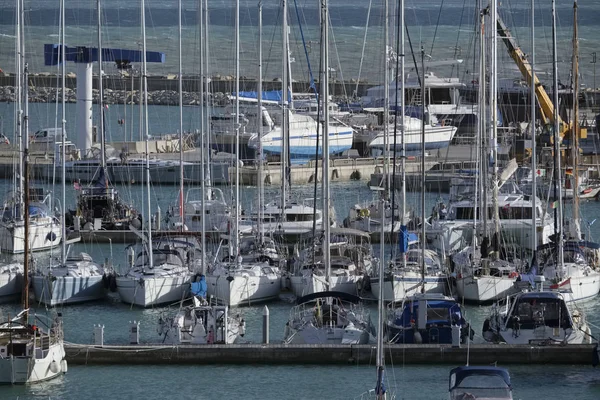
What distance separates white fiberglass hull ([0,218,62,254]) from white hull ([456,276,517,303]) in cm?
1114

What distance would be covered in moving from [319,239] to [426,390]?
29.7 feet

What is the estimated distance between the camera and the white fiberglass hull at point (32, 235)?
39938mm

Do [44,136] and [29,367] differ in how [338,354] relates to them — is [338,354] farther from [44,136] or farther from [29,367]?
[44,136]

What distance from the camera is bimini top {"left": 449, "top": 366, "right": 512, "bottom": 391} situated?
24016 mm

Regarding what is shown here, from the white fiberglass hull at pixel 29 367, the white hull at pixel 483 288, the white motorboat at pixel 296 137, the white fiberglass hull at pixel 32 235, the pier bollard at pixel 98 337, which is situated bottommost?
the white fiberglass hull at pixel 29 367

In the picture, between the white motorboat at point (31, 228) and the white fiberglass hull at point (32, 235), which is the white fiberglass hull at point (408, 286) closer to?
the white fiberglass hull at point (32, 235)

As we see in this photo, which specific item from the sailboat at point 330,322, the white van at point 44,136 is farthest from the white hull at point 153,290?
the white van at point 44,136

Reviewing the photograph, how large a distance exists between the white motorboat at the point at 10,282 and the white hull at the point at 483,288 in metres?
9.11

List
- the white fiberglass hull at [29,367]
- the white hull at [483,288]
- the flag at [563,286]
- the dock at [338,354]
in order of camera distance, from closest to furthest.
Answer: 1. the white fiberglass hull at [29,367]
2. the dock at [338,354]
3. the flag at [563,286]
4. the white hull at [483,288]

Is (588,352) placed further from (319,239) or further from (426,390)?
(319,239)

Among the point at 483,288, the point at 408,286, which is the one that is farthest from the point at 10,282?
the point at 483,288

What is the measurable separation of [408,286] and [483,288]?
177 cm

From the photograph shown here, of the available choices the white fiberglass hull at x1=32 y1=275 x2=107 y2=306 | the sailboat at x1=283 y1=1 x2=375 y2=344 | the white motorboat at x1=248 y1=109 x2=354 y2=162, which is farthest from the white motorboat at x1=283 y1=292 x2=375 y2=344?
the white motorboat at x1=248 y1=109 x2=354 y2=162

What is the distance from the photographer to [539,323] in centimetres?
2895
